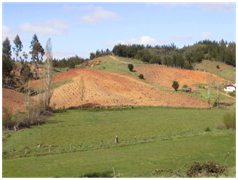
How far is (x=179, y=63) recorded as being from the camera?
13400 centimetres

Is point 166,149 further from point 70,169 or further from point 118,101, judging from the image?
point 118,101

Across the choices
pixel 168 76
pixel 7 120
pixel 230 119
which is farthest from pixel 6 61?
pixel 230 119

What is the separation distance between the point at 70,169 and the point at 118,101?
130 feet

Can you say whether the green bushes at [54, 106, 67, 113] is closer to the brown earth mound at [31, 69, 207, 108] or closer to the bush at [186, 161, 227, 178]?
the brown earth mound at [31, 69, 207, 108]

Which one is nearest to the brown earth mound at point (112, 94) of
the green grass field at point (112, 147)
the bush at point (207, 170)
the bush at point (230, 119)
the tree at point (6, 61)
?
the tree at point (6, 61)

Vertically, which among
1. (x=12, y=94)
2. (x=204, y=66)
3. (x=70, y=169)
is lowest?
(x=70, y=169)

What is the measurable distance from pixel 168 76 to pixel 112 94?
36.6 meters

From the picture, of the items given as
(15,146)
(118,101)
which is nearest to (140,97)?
(118,101)

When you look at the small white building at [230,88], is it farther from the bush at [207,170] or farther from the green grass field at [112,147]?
the bush at [207,170]

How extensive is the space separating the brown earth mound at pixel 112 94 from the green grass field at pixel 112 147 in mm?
15410

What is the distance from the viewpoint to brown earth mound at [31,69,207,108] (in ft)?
197

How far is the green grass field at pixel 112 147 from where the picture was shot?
21.4m

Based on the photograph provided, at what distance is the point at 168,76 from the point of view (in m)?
97.2

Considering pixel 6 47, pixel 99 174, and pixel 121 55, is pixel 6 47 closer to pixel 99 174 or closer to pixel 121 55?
pixel 121 55
